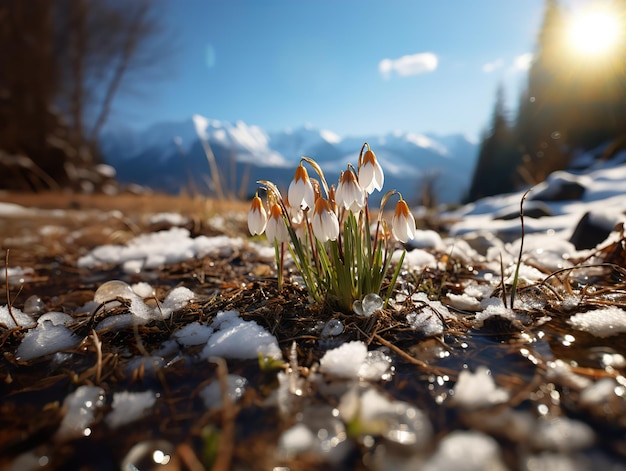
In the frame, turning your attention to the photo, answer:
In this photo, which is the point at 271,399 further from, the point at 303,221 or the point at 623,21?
the point at 623,21

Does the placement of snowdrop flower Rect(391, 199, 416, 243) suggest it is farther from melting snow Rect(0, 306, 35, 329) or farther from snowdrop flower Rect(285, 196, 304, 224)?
melting snow Rect(0, 306, 35, 329)

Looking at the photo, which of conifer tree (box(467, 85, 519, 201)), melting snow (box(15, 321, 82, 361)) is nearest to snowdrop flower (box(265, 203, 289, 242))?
melting snow (box(15, 321, 82, 361))

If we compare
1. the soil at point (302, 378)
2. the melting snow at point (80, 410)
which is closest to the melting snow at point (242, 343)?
the soil at point (302, 378)

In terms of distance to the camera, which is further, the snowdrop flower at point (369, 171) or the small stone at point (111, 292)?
the small stone at point (111, 292)

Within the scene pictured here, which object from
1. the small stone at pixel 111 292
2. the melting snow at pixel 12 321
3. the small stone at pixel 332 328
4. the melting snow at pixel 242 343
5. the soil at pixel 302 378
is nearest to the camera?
the soil at pixel 302 378

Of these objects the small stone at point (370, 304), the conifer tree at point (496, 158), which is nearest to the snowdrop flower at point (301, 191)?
the small stone at point (370, 304)

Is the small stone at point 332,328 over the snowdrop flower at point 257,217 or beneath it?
beneath

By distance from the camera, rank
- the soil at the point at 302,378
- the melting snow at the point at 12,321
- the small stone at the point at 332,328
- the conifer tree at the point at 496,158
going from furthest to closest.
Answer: the conifer tree at the point at 496,158
the melting snow at the point at 12,321
the small stone at the point at 332,328
the soil at the point at 302,378

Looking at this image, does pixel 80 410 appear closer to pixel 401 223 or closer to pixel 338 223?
pixel 338 223

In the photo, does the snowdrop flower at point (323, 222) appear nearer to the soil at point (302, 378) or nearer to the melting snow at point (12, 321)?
the soil at point (302, 378)
